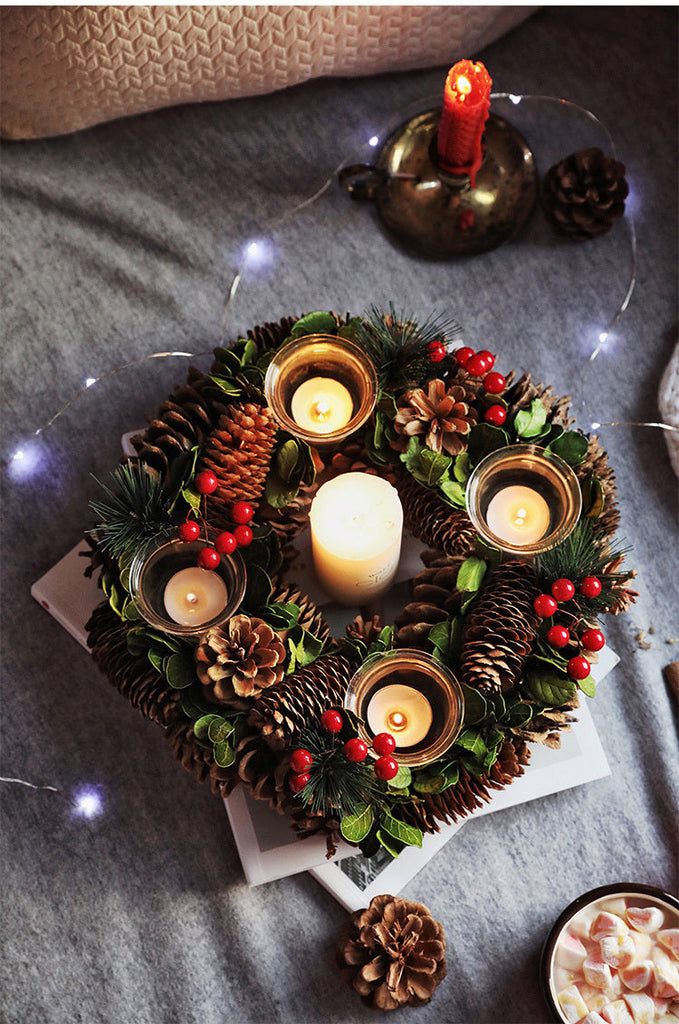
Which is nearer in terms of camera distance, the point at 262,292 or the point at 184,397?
the point at 184,397

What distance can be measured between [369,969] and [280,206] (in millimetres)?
746

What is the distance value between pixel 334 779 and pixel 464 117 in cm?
59

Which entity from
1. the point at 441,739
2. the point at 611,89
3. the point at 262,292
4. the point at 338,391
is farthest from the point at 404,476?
the point at 611,89

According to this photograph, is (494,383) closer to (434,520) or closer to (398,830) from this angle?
(434,520)

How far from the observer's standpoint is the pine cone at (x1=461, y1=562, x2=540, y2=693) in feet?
2.24

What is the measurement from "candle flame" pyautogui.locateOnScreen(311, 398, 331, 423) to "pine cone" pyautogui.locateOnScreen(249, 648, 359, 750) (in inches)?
7.7

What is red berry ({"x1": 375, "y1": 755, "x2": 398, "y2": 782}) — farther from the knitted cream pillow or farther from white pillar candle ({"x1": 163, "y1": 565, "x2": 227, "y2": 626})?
the knitted cream pillow

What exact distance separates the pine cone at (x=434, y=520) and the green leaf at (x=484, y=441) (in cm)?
4

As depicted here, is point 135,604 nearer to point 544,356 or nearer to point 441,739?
point 441,739

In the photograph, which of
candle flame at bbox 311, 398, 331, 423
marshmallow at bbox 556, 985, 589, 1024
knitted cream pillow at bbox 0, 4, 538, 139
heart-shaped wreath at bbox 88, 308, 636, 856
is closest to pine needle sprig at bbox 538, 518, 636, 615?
heart-shaped wreath at bbox 88, 308, 636, 856

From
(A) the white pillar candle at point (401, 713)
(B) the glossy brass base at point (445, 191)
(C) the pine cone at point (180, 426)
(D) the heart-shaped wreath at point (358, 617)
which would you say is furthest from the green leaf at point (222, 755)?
(B) the glossy brass base at point (445, 191)

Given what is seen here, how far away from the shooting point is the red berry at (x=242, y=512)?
717 millimetres

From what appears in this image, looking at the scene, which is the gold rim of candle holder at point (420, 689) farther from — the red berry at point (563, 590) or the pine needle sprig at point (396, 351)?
the pine needle sprig at point (396, 351)

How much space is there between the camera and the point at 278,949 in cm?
82
